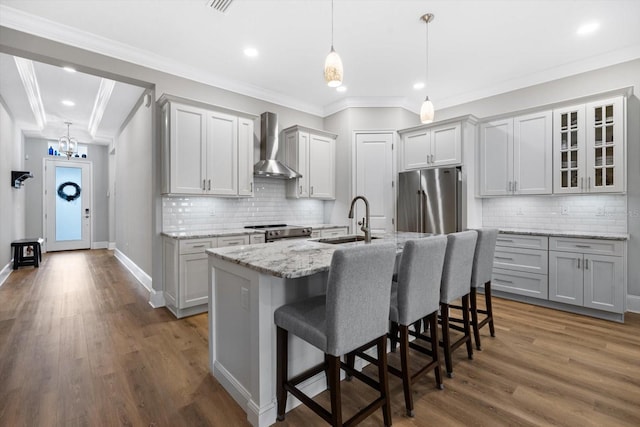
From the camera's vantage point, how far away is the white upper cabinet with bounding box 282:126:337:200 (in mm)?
4707

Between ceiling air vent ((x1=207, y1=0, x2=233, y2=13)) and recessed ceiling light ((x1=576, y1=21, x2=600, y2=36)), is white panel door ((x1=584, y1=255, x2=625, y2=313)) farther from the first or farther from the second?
ceiling air vent ((x1=207, y1=0, x2=233, y2=13))

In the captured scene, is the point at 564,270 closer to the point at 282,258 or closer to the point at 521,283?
the point at 521,283

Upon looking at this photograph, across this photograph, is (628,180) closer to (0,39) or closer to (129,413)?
(129,413)

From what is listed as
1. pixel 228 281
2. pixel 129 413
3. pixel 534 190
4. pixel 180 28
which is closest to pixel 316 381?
pixel 228 281

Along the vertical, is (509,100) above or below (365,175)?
above

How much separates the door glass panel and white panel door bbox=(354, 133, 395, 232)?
7976 mm

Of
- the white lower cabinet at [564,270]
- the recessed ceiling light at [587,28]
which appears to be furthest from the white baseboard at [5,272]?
the recessed ceiling light at [587,28]

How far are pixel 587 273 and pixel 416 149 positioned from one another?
2.65 metres

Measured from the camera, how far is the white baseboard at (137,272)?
4.33m

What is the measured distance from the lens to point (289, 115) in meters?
4.99

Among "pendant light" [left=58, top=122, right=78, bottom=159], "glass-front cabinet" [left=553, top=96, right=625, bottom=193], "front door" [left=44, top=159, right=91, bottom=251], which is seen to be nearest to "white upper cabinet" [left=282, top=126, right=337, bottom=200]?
Result: "glass-front cabinet" [left=553, top=96, right=625, bottom=193]

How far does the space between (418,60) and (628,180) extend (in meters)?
2.83

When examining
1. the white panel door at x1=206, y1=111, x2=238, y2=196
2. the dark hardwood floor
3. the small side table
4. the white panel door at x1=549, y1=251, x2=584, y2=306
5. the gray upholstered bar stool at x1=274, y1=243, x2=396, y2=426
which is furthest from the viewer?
the small side table

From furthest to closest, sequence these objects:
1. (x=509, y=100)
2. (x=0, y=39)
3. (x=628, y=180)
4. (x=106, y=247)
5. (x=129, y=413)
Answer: (x=106, y=247)
(x=509, y=100)
(x=628, y=180)
(x=0, y=39)
(x=129, y=413)
